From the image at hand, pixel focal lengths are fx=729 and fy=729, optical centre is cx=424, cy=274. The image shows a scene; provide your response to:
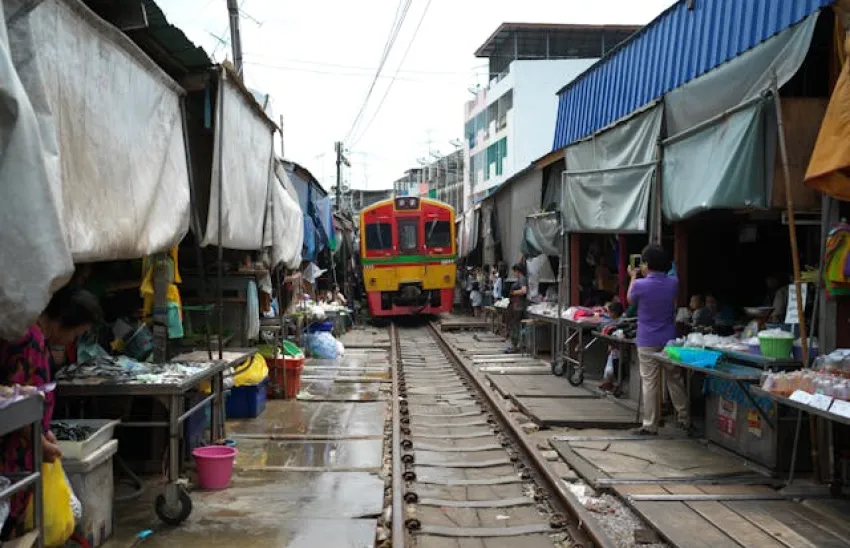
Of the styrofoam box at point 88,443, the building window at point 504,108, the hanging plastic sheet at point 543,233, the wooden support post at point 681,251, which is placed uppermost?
the building window at point 504,108

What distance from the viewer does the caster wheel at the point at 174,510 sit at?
15.7 feet

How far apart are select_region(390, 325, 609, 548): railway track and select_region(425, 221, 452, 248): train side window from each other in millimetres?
9686

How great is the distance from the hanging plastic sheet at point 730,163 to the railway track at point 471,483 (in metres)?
2.76

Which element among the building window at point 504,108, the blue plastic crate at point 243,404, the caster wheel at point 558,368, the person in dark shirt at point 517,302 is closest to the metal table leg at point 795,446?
the blue plastic crate at point 243,404

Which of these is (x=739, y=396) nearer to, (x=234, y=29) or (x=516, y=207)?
(x=234, y=29)

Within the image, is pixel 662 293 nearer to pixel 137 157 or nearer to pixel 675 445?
pixel 675 445

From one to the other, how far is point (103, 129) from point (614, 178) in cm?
657

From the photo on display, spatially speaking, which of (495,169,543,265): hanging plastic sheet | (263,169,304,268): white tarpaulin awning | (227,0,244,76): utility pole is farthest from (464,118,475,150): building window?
(263,169,304,268): white tarpaulin awning

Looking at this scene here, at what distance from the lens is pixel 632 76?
418 inches

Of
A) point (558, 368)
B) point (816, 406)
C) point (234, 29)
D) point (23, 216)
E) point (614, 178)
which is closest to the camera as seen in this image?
point (23, 216)

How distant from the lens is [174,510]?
4.81 m

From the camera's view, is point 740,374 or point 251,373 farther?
point 251,373

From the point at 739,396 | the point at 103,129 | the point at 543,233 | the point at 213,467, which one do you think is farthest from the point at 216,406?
the point at 543,233

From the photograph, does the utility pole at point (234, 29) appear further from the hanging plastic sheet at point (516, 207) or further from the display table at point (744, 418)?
the display table at point (744, 418)
